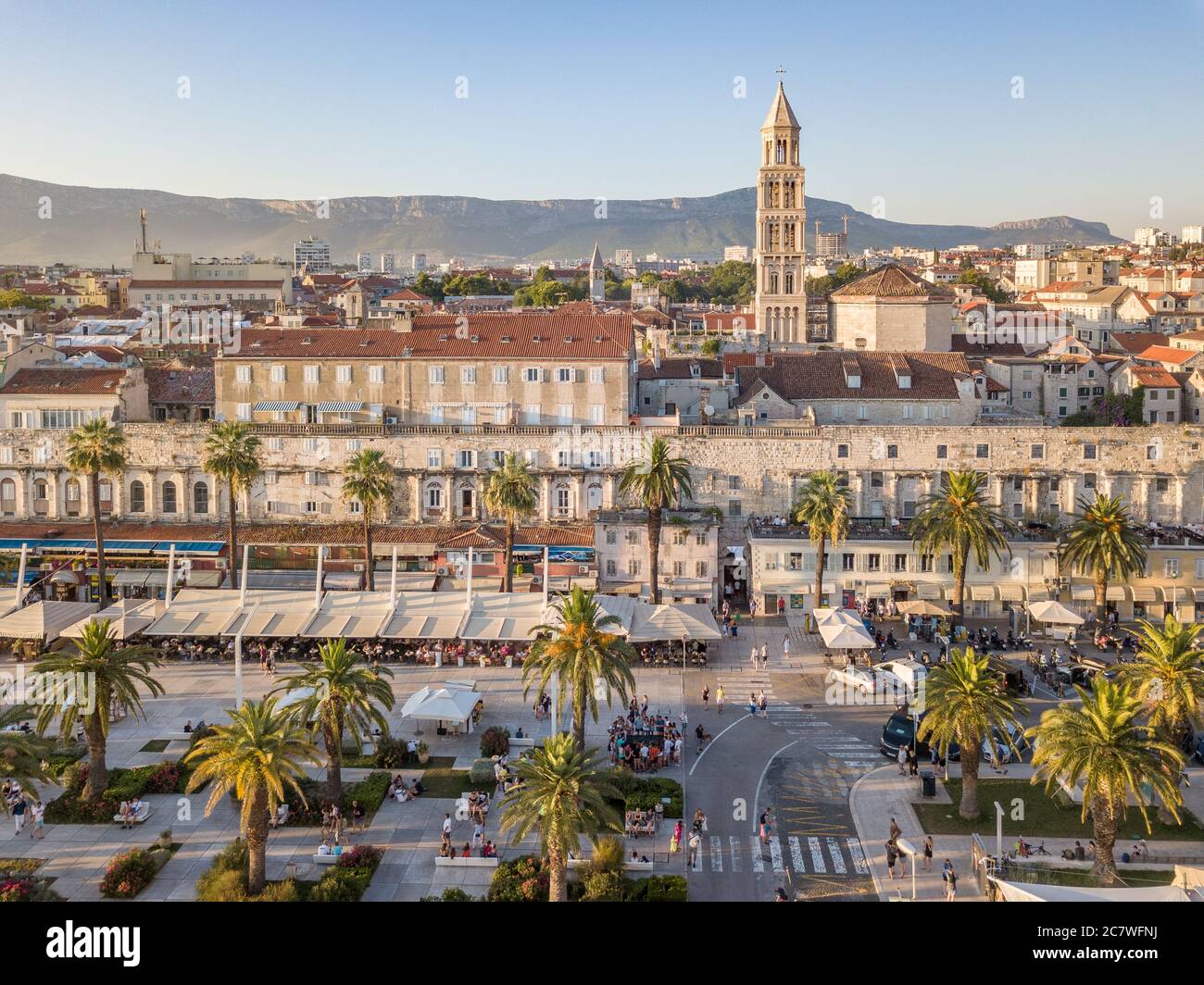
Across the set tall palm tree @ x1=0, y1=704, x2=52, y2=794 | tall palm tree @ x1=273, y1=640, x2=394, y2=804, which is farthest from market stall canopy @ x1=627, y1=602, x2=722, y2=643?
tall palm tree @ x1=0, y1=704, x2=52, y2=794

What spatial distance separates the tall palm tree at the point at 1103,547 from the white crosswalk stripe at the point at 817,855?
2740cm

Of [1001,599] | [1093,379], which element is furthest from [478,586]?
[1093,379]

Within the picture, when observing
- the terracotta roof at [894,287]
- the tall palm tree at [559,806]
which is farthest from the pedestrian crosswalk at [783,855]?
the terracotta roof at [894,287]

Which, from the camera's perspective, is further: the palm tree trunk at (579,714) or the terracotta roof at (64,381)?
the terracotta roof at (64,381)

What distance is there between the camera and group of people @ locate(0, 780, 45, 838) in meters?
37.3

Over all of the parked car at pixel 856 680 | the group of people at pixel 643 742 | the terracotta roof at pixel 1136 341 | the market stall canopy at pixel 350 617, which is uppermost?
the terracotta roof at pixel 1136 341

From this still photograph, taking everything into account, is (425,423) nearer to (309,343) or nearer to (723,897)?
(309,343)

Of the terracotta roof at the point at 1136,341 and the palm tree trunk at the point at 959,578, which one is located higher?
the terracotta roof at the point at 1136,341

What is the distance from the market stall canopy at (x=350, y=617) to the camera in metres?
54.4

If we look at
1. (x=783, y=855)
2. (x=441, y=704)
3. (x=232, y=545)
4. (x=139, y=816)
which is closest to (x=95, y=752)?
(x=139, y=816)

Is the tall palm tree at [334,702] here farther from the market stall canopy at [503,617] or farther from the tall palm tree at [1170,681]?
the tall palm tree at [1170,681]

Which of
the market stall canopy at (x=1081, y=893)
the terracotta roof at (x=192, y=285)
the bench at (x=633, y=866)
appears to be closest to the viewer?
the market stall canopy at (x=1081, y=893)

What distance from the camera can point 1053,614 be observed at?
56500 mm

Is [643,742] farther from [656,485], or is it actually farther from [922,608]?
[922,608]
